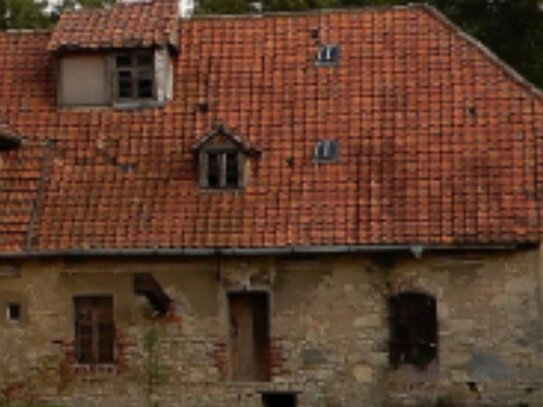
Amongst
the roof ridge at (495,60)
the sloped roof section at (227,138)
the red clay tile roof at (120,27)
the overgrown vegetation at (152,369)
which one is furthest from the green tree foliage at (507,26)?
the overgrown vegetation at (152,369)

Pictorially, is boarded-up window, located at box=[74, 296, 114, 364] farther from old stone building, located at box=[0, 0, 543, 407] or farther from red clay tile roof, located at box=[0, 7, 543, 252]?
red clay tile roof, located at box=[0, 7, 543, 252]

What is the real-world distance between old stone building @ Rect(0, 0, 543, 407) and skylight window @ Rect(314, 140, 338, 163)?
0.14 ft

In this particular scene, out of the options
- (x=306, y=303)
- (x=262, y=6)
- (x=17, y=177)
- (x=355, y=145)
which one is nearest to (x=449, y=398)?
(x=306, y=303)

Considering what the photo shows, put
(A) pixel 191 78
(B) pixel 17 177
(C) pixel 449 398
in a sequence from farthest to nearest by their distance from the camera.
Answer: (A) pixel 191 78 → (B) pixel 17 177 → (C) pixel 449 398

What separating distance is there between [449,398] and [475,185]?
11.4ft

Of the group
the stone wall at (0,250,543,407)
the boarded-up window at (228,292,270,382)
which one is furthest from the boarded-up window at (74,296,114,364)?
the boarded-up window at (228,292,270,382)

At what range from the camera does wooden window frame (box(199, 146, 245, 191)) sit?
70.0 ft

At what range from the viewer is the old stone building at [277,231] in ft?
66.5

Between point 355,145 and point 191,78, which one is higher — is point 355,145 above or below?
below

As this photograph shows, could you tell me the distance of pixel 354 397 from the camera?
20.5 metres

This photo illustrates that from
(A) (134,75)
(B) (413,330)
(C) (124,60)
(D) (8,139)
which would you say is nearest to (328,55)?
(A) (134,75)

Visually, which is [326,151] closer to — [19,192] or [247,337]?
[247,337]

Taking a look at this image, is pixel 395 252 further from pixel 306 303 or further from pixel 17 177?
pixel 17 177

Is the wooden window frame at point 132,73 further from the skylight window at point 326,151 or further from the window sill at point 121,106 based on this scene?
the skylight window at point 326,151
